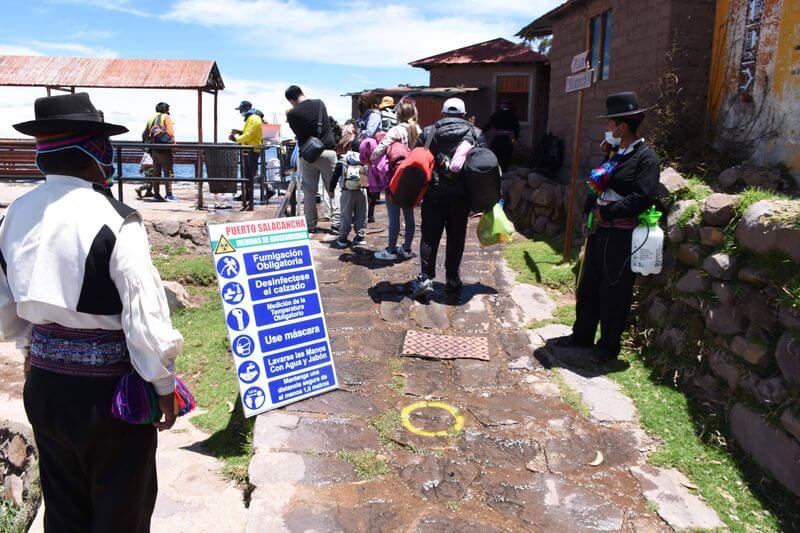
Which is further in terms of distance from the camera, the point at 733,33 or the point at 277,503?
the point at 733,33

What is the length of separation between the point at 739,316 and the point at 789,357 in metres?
0.60

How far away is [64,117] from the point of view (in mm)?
2295

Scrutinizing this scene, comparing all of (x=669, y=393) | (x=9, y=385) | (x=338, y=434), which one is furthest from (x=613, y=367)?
(x=9, y=385)

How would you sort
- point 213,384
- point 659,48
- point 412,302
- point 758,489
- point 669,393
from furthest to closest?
point 659,48, point 412,302, point 213,384, point 669,393, point 758,489

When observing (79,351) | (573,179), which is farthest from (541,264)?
(79,351)

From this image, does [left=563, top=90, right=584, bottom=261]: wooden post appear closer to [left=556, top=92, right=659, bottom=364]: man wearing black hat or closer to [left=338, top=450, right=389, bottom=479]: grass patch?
[left=556, top=92, right=659, bottom=364]: man wearing black hat

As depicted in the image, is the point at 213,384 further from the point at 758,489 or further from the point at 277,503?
the point at 758,489

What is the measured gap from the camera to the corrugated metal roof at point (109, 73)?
1427 centimetres

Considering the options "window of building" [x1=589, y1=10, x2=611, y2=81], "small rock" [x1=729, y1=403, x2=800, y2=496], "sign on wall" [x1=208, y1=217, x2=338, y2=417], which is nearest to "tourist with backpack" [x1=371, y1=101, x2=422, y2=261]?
"sign on wall" [x1=208, y1=217, x2=338, y2=417]

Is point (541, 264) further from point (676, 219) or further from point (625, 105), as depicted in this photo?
point (625, 105)

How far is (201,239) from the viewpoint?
9.26 metres

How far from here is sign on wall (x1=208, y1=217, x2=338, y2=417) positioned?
13.1 ft

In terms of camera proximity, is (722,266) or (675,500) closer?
(675,500)

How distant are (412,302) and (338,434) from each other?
2.27 metres
